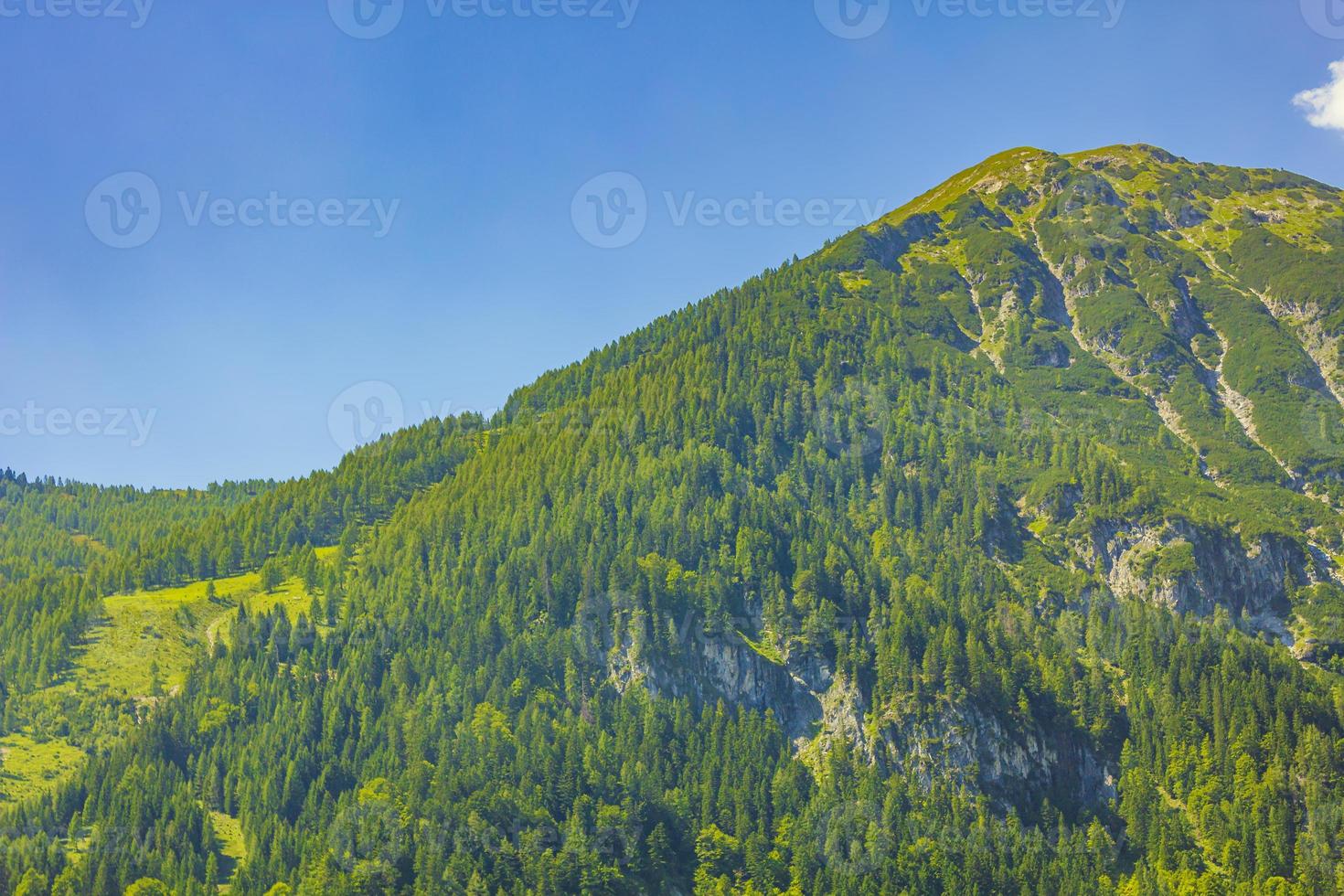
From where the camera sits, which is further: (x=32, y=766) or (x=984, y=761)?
(x=984, y=761)

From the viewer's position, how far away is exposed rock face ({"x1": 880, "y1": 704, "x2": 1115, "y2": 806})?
639ft

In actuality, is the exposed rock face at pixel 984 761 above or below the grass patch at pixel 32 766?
below

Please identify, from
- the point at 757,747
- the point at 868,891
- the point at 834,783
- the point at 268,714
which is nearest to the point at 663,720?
the point at 757,747

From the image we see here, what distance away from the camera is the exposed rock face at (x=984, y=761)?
639 feet

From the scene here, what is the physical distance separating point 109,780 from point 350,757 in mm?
30714

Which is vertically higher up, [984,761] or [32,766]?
[32,766]

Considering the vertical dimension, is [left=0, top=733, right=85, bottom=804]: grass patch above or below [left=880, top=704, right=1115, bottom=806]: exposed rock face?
above

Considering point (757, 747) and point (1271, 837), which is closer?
point (1271, 837)

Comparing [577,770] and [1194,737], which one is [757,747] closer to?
[577,770]

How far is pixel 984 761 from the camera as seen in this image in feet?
646

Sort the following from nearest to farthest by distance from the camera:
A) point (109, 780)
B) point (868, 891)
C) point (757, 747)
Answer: point (868, 891), point (109, 780), point (757, 747)

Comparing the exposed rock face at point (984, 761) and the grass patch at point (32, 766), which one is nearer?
the grass patch at point (32, 766)

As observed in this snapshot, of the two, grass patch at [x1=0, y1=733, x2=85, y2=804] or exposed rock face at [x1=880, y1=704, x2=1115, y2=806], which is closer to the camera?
grass patch at [x1=0, y1=733, x2=85, y2=804]

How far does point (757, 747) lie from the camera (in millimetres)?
191875
